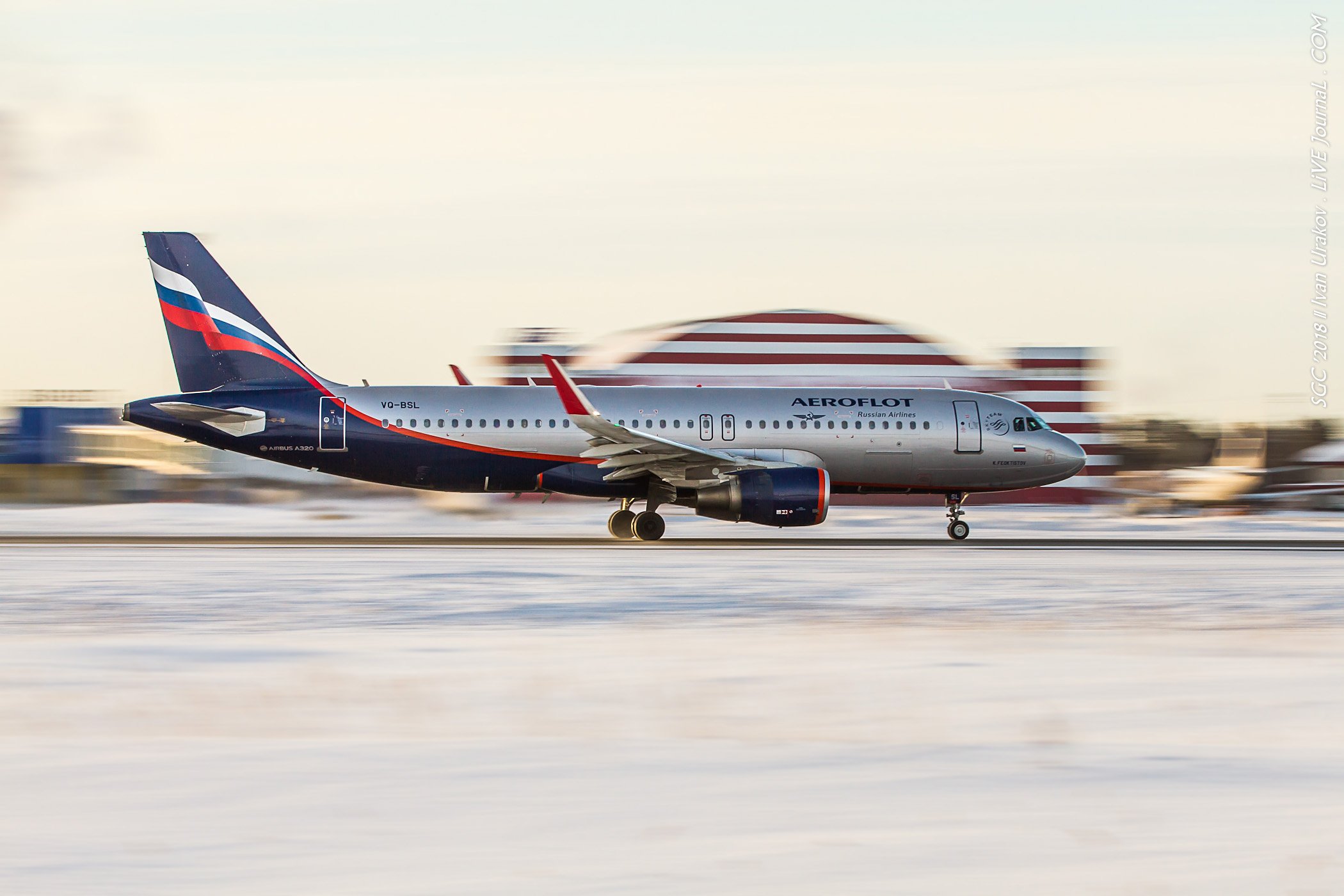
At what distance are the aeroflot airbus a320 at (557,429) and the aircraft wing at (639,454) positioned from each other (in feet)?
0.13

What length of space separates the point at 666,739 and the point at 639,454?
17.7 m

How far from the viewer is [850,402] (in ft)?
93.1

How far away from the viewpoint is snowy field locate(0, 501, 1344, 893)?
602 centimetres

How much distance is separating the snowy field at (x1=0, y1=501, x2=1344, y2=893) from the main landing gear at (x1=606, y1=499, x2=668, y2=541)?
863cm

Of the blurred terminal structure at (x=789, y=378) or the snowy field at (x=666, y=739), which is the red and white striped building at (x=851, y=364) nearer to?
the blurred terminal structure at (x=789, y=378)

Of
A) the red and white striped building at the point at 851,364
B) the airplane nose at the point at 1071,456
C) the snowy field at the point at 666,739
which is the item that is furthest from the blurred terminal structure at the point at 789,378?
the snowy field at the point at 666,739

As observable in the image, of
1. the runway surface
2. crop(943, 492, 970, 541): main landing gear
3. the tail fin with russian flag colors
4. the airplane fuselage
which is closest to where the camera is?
the runway surface

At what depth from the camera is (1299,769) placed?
7809mm

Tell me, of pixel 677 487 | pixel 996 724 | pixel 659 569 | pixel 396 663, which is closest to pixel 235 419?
pixel 677 487

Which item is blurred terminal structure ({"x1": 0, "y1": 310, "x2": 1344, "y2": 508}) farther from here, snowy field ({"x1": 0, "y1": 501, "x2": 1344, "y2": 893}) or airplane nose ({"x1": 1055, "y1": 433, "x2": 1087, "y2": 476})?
snowy field ({"x1": 0, "y1": 501, "x2": 1344, "y2": 893})

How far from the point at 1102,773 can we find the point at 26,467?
47.8 metres

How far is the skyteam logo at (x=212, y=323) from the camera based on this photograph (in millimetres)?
28203

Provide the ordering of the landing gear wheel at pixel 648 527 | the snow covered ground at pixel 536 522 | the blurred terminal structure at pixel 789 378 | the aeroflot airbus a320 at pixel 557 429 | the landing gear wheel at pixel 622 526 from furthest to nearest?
the blurred terminal structure at pixel 789 378
the snow covered ground at pixel 536 522
the landing gear wheel at pixel 622 526
the aeroflot airbus a320 at pixel 557 429
the landing gear wheel at pixel 648 527

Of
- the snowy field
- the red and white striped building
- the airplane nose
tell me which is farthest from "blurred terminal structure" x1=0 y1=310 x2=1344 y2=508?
the snowy field
